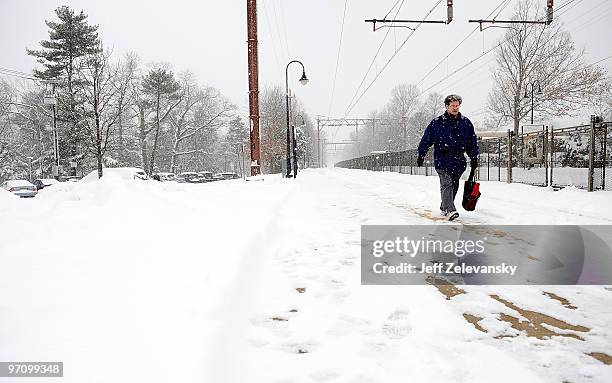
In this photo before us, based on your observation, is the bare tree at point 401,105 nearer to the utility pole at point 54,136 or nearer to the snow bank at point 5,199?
the utility pole at point 54,136

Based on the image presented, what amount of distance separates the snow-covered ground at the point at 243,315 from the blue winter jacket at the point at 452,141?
10.3 ft

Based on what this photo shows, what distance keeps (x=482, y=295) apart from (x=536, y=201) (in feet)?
23.6

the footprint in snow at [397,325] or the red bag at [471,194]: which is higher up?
the red bag at [471,194]

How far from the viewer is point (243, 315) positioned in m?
2.79

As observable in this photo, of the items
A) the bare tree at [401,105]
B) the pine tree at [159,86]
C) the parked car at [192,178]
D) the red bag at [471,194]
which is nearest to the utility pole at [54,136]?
the parked car at [192,178]

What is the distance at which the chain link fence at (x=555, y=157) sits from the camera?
32.3ft

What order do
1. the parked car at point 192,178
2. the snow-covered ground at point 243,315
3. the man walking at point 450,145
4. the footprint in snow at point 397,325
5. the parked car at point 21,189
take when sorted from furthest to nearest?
the parked car at point 192,178, the parked car at point 21,189, the man walking at point 450,145, the footprint in snow at point 397,325, the snow-covered ground at point 243,315

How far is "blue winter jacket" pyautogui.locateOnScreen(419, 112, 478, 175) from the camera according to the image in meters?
6.38

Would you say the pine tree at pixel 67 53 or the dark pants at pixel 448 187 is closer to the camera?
the dark pants at pixel 448 187

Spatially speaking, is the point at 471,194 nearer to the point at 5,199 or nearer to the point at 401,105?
the point at 5,199

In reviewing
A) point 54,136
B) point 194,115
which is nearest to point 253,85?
point 54,136

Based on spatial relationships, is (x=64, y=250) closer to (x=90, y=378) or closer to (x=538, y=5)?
(x=90, y=378)

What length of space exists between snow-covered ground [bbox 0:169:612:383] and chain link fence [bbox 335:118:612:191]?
28.6ft

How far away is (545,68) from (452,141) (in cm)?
3372
